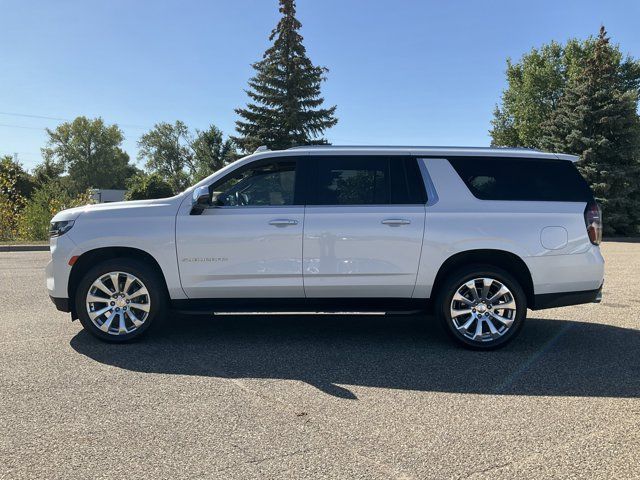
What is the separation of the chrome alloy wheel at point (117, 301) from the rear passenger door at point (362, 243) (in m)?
1.69

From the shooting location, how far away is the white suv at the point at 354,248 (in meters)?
4.93

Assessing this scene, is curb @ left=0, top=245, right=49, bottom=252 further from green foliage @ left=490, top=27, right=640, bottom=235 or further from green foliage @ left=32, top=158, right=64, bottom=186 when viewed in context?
green foliage @ left=32, top=158, right=64, bottom=186

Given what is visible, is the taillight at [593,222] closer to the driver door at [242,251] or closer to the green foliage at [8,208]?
the driver door at [242,251]

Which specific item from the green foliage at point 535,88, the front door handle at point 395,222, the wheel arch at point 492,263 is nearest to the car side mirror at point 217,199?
the front door handle at point 395,222

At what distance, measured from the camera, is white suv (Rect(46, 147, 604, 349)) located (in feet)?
16.2

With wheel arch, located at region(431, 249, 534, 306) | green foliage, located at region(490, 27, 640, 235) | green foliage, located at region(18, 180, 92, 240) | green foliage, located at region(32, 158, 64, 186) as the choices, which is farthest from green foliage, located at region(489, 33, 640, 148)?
green foliage, located at region(32, 158, 64, 186)

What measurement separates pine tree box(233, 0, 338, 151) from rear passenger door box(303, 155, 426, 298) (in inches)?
1076

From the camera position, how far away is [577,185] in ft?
16.5

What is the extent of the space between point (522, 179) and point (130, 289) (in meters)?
4.15

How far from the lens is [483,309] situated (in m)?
4.98

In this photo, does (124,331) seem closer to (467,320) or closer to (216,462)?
(216,462)

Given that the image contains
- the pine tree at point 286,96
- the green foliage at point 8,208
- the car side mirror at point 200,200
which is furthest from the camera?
the pine tree at point 286,96

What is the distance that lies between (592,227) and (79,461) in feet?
15.7

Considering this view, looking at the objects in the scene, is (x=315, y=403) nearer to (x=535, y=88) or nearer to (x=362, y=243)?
(x=362, y=243)
